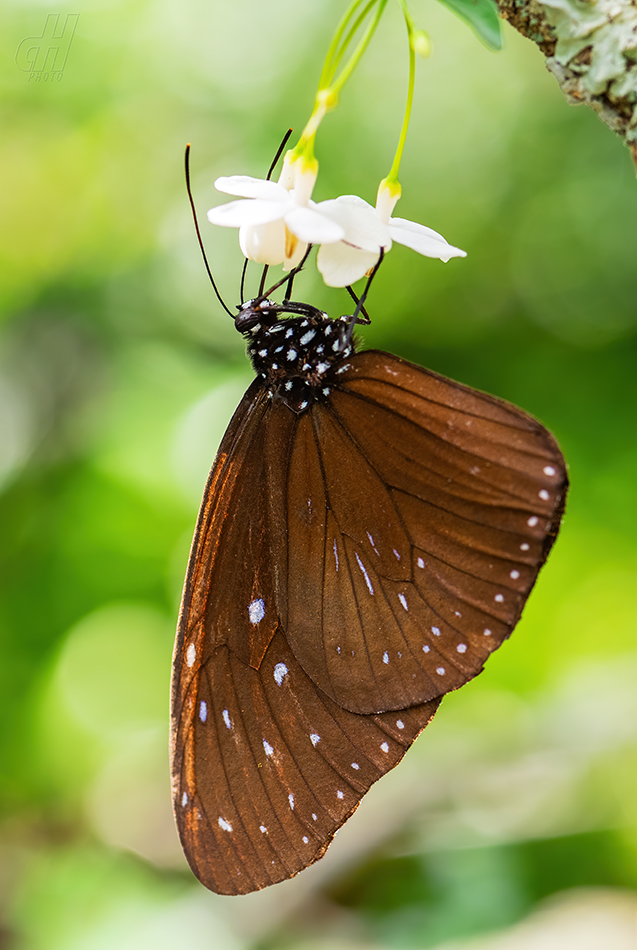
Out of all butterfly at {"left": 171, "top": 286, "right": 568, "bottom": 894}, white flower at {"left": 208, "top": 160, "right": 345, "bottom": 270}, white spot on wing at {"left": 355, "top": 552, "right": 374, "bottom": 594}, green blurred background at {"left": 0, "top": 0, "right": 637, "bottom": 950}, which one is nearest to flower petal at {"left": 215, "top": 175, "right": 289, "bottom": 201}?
white flower at {"left": 208, "top": 160, "right": 345, "bottom": 270}

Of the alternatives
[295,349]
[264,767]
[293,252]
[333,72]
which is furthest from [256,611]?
[333,72]

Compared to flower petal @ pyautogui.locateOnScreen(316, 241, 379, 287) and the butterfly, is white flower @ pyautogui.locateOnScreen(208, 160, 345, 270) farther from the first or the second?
the butterfly

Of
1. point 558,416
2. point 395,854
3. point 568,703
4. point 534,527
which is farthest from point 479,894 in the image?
point 534,527

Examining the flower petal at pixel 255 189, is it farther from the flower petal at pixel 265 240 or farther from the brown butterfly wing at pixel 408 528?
the brown butterfly wing at pixel 408 528

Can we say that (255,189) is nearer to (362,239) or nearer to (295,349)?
(362,239)

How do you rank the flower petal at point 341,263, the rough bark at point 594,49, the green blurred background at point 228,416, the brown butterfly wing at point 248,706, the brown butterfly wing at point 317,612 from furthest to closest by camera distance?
the green blurred background at point 228,416 → the brown butterfly wing at point 248,706 → the brown butterfly wing at point 317,612 → the flower petal at point 341,263 → the rough bark at point 594,49

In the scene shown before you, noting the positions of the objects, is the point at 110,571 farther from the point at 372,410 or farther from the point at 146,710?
→ the point at 372,410

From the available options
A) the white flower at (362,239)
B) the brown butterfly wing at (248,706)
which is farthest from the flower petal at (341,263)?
the brown butterfly wing at (248,706)
